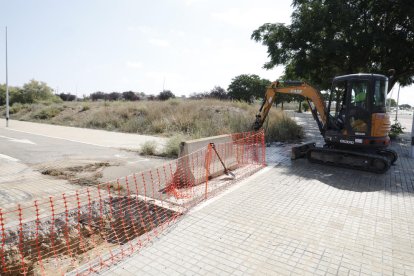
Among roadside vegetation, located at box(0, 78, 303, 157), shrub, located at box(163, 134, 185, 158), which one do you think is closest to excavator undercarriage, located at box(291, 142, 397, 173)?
shrub, located at box(163, 134, 185, 158)

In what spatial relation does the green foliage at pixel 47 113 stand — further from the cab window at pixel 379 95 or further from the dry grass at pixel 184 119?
the cab window at pixel 379 95

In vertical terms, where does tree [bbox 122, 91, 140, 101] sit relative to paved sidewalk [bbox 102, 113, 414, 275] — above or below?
above

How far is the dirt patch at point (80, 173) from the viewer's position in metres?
7.40

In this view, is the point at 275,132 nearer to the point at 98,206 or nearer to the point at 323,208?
the point at 323,208

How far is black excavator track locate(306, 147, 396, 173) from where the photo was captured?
8.67 metres

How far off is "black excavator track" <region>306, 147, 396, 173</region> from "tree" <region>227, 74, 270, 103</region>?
148 feet

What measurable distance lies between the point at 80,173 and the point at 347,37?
14090 mm

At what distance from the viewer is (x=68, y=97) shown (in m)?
63.4

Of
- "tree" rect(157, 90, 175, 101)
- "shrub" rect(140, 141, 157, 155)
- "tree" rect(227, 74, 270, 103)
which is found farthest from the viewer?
"tree" rect(227, 74, 270, 103)

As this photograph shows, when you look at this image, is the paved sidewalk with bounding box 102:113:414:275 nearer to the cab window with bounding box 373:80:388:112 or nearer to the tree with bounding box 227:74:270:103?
the cab window with bounding box 373:80:388:112

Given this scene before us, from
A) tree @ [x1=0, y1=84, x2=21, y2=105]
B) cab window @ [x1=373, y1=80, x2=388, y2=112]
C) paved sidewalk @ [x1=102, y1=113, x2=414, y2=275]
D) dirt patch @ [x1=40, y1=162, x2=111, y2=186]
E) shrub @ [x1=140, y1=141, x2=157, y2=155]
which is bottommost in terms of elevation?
paved sidewalk @ [x1=102, y1=113, x2=414, y2=275]

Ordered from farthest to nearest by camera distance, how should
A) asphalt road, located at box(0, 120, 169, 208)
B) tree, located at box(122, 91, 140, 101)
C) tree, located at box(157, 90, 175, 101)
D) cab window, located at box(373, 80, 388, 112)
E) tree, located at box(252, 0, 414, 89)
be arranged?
tree, located at box(122, 91, 140, 101)
tree, located at box(157, 90, 175, 101)
tree, located at box(252, 0, 414, 89)
cab window, located at box(373, 80, 388, 112)
asphalt road, located at box(0, 120, 169, 208)

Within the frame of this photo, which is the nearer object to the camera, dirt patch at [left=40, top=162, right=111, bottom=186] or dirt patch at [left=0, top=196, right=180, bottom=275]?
dirt patch at [left=0, top=196, right=180, bottom=275]

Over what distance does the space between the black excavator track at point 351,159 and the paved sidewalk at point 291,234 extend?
1119mm
